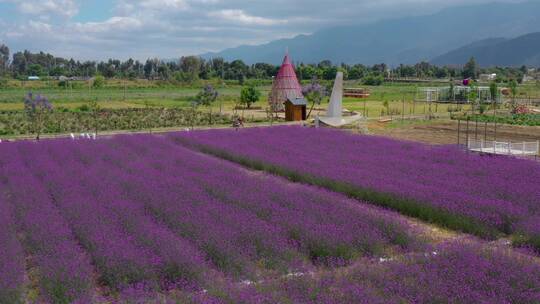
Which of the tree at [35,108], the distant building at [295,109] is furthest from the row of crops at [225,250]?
the distant building at [295,109]

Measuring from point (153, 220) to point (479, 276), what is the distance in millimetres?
5219

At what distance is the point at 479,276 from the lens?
247 inches

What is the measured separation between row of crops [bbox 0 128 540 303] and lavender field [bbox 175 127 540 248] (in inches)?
31.9

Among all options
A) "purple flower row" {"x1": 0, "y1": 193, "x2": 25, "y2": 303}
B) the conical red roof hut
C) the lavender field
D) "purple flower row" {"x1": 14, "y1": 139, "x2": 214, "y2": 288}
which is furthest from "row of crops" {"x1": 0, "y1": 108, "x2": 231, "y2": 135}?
"purple flower row" {"x1": 0, "y1": 193, "x2": 25, "y2": 303}

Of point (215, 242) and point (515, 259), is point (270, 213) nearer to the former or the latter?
point (215, 242)

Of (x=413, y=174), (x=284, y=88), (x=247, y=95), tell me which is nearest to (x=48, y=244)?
(x=413, y=174)

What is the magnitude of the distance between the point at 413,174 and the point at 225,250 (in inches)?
269

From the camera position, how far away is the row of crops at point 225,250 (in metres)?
6.09

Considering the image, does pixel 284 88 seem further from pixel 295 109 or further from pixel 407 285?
pixel 407 285

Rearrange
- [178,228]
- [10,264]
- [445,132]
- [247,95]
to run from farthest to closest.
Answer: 1. [247,95]
2. [445,132]
3. [178,228]
4. [10,264]

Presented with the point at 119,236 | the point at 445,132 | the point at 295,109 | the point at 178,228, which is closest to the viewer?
the point at 119,236

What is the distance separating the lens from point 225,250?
738 cm

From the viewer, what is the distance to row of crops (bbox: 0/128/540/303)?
240 inches

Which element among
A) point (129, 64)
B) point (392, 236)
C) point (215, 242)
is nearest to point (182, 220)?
point (215, 242)
